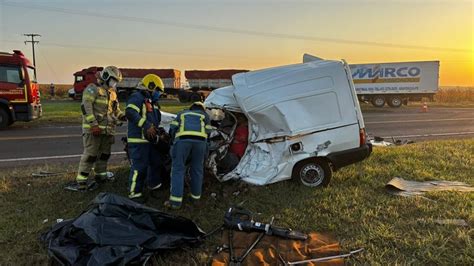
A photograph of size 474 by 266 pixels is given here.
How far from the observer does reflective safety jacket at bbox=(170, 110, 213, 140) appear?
186 inches

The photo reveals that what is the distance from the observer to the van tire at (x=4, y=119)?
13305 millimetres

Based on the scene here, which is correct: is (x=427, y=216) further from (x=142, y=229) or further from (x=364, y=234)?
(x=142, y=229)

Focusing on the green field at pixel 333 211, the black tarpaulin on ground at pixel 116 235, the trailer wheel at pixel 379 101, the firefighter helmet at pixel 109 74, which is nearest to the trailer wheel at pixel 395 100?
the trailer wheel at pixel 379 101

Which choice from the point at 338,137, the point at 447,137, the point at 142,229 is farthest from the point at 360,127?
the point at 447,137

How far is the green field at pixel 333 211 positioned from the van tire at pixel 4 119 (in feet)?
25.4

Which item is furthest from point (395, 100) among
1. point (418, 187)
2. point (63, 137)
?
point (418, 187)

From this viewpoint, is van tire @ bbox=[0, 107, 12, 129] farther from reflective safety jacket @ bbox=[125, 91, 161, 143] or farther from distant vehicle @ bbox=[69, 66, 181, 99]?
distant vehicle @ bbox=[69, 66, 181, 99]

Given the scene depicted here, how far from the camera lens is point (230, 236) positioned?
12.7 feet

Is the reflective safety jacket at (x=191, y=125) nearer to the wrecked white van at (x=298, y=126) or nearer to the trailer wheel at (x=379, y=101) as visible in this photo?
the wrecked white van at (x=298, y=126)

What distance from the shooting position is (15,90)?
13.5 meters

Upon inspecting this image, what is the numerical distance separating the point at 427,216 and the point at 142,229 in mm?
3114

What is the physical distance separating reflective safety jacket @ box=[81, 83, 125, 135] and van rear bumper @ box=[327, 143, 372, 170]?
3.05 m

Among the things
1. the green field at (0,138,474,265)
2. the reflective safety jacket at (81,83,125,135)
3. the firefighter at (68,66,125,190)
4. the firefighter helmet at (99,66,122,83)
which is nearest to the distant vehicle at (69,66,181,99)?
the green field at (0,138,474,265)

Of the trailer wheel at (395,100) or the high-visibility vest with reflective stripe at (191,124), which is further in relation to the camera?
the trailer wheel at (395,100)
